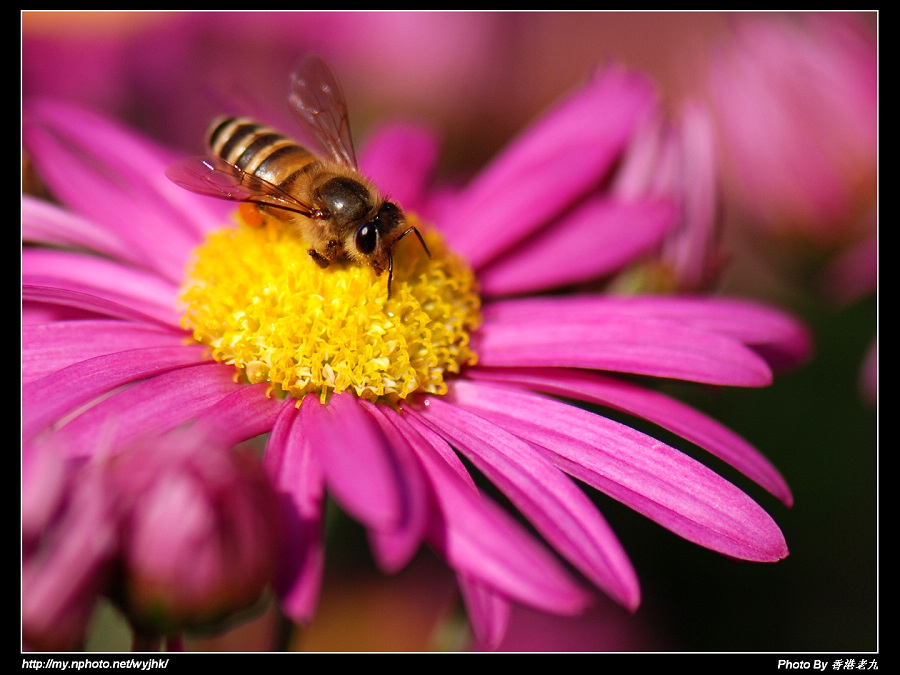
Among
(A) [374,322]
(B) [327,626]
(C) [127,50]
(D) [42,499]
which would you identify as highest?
(C) [127,50]

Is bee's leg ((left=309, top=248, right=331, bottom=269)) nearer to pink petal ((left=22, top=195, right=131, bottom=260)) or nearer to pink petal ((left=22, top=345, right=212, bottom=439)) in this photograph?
pink petal ((left=22, top=345, right=212, bottom=439))

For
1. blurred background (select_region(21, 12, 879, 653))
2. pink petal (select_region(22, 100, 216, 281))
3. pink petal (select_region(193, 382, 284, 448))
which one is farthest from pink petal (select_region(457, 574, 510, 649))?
pink petal (select_region(22, 100, 216, 281))

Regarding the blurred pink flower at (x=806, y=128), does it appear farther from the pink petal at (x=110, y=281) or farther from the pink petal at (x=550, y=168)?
the pink petal at (x=110, y=281)

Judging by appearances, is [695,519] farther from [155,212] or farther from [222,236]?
[155,212]

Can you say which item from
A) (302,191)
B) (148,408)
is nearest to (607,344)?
(302,191)

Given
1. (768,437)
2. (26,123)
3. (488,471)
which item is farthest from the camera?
(768,437)
